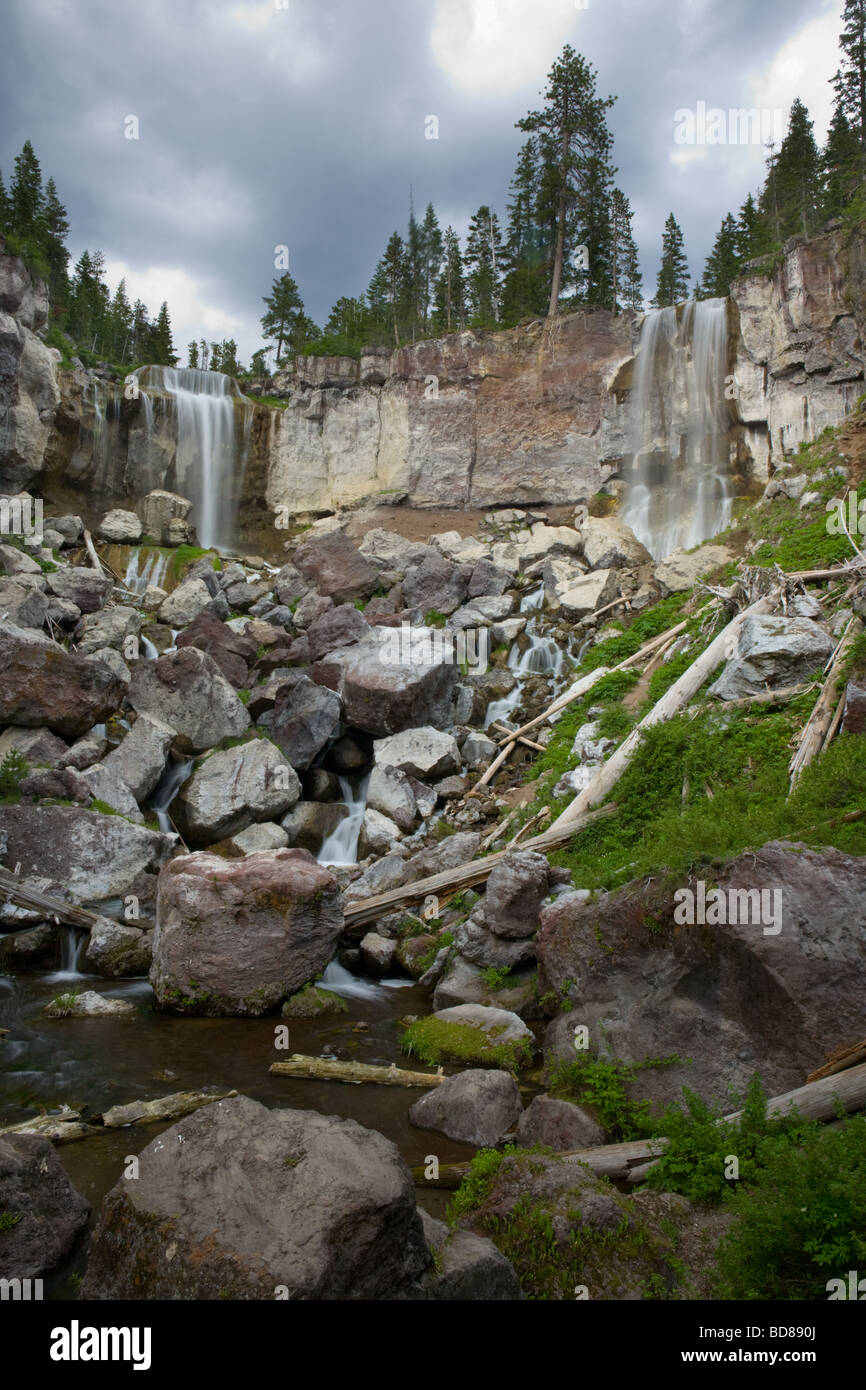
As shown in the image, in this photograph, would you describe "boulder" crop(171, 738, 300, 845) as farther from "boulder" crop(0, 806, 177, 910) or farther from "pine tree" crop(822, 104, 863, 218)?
"pine tree" crop(822, 104, 863, 218)

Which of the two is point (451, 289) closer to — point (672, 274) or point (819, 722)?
point (672, 274)

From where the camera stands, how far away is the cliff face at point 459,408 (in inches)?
1256

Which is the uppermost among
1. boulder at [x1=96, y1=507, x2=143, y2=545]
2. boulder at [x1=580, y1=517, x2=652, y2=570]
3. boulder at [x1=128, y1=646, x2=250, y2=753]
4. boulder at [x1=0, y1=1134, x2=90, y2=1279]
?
boulder at [x1=96, y1=507, x2=143, y2=545]

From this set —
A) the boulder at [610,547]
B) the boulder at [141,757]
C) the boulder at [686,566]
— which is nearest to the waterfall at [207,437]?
the boulder at [610,547]

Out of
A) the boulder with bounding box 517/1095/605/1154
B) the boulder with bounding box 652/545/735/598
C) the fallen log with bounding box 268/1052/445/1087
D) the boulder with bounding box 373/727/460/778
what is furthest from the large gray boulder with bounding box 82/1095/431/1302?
the boulder with bounding box 652/545/735/598

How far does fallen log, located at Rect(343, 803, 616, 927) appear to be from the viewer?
11336mm

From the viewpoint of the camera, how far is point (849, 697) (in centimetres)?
925

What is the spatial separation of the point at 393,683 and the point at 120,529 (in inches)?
821

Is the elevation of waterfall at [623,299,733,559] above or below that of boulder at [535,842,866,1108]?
above

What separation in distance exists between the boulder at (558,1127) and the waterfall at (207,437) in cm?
3609

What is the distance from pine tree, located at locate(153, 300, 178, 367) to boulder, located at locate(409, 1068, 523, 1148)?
55243 millimetres

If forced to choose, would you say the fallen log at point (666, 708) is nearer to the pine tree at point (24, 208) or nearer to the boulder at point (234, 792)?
the boulder at point (234, 792)

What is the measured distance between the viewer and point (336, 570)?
1070 inches
